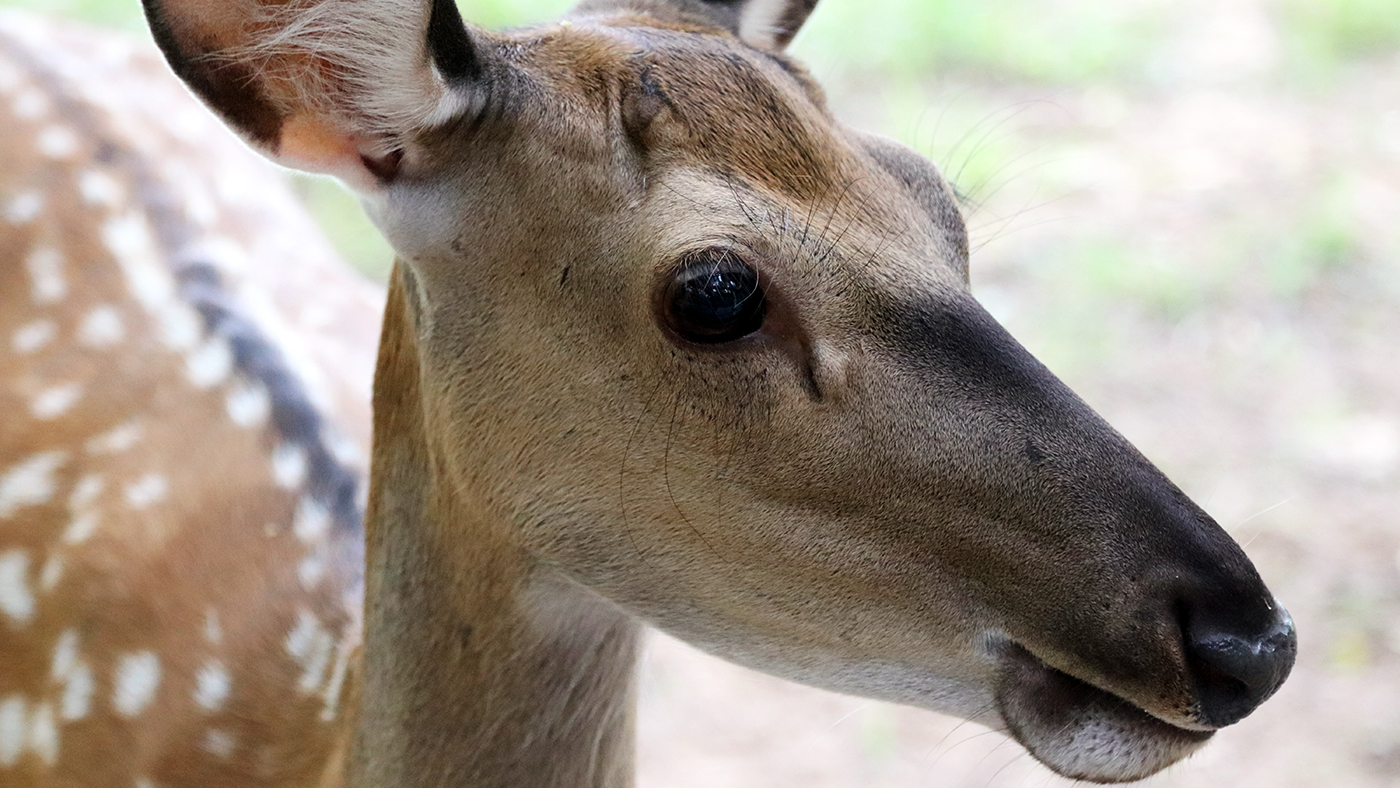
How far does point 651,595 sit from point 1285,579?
260cm

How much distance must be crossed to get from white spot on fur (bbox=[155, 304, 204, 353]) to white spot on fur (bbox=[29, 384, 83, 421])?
202mm

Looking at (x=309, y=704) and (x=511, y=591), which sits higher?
(x=511, y=591)

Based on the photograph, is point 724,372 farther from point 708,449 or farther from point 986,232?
point 986,232

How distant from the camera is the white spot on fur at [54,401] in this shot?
9.70 feet

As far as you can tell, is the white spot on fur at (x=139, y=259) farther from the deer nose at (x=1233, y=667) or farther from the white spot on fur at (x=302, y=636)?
the deer nose at (x=1233, y=667)

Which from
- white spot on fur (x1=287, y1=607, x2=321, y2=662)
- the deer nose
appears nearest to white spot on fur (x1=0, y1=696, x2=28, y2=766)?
white spot on fur (x1=287, y1=607, x2=321, y2=662)

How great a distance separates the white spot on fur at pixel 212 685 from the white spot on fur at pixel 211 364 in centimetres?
63

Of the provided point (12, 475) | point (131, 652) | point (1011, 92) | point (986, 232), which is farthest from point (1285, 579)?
point (12, 475)

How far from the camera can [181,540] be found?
2.75 m

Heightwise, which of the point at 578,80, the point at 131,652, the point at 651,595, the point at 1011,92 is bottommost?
the point at 131,652

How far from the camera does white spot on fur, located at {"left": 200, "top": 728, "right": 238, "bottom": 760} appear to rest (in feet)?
8.18

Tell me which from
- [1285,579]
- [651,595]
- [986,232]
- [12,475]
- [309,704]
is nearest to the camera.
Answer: [651,595]

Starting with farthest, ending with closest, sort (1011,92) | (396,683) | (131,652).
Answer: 1. (1011,92)
2. (131,652)
3. (396,683)

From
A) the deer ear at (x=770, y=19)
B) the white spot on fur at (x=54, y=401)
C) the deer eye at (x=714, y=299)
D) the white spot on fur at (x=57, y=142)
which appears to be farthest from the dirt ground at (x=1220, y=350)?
the white spot on fur at (x=57, y=142)
